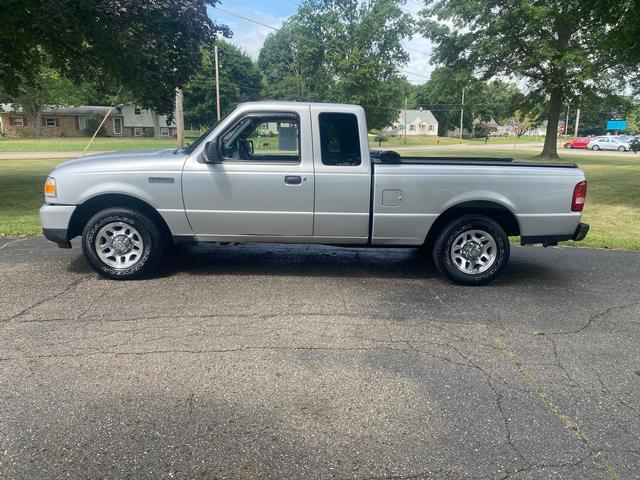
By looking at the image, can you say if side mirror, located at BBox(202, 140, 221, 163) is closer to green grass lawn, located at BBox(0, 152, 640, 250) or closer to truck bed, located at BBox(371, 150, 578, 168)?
truck bed, located at BBox(371, 150, 578, 168)

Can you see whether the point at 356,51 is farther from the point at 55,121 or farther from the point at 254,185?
the point at 254,185

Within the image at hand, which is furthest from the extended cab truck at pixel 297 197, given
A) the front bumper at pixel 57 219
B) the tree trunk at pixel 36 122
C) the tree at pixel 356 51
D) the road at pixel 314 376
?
the tree trunk at pixel 36 122

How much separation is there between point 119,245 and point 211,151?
144cm

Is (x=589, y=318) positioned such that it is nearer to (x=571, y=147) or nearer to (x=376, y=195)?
(x=376, y=195)

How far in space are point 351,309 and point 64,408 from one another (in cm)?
263

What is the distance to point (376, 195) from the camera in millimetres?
5762

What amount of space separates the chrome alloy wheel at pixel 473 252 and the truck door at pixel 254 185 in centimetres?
166

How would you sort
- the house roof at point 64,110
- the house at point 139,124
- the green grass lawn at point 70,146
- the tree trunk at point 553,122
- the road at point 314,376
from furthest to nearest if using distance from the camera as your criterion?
the house at point 139,124, the house roof at point 64,110, the green grass lawn at point 70,146, the tree trunk at point 553,122, the road at point 314,376

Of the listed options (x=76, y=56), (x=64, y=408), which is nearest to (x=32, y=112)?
(x=76, y=56)

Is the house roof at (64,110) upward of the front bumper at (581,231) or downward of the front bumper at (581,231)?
upward

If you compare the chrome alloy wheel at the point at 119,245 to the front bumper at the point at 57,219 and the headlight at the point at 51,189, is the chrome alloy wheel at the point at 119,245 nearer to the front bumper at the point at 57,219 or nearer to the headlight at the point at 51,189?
the front bumper at the point at 57,219

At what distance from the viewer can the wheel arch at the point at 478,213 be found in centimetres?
585

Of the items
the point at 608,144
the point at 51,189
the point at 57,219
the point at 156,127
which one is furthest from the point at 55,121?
the point at 57,219

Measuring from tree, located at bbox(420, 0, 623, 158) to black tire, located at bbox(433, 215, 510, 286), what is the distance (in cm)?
2354
